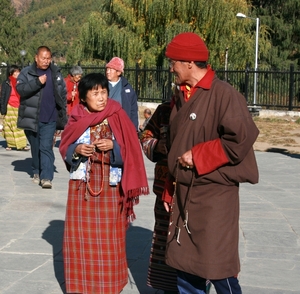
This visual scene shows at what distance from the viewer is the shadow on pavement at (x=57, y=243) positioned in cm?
538

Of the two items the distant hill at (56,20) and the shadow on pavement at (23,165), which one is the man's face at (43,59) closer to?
the shadow on pavement at (23,165)

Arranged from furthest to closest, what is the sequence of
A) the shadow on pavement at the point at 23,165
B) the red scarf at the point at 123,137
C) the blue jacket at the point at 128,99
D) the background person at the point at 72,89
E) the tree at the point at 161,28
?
1. the tree at the point at 161,28
2. the background person at the point at 72,89
3. the shadow on pavement at the point at 23,165
4. the blue jacket at the point at 128,99
5. the red scarf at the point at 123,137

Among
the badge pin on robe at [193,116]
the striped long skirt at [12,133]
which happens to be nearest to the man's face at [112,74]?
the badge pin on robe at [193,116]

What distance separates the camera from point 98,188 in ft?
15.5

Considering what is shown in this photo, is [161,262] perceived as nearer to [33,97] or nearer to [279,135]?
[33,97]

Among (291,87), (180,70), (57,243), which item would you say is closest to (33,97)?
(57,243)

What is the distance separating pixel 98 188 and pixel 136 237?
1982mm

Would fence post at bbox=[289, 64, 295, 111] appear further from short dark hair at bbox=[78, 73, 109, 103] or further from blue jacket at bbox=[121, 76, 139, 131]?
short dark hair at bbox=[78, 73, 109, 103]

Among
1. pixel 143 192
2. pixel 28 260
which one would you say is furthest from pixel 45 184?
pixel 143 192

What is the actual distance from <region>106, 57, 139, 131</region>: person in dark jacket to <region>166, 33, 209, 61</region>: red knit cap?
4176mm

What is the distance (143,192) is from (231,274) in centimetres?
126

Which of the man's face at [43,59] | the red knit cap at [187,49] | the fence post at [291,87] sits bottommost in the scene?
the red knit cap at [187,49]

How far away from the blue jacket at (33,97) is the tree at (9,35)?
6250 centimetres

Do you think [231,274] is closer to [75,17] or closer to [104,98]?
[104,98]
